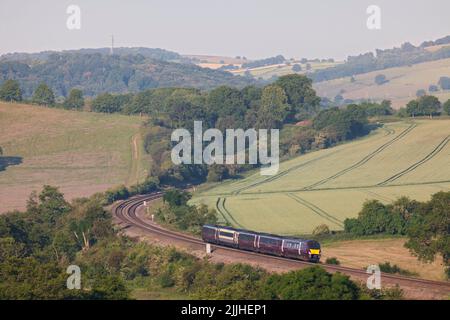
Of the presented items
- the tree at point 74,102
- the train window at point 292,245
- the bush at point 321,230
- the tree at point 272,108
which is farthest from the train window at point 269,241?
the tree at point 74,102

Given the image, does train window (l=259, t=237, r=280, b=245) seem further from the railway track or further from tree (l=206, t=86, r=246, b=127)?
tree (l=206, t=86, r=246, b=127)

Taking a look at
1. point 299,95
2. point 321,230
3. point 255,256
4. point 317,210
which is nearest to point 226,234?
point 255,256

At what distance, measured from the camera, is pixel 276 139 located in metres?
134

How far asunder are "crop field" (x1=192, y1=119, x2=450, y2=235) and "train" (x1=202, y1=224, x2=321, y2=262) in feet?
31.4

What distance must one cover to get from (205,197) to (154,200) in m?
5.50

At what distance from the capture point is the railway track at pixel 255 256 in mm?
45844

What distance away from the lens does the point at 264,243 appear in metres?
57.7

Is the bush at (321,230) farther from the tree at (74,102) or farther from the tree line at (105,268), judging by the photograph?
the tree at (74,102)

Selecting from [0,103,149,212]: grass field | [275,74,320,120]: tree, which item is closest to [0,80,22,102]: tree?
[0,103,149,212]: grass field

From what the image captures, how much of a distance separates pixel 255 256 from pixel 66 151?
73.2m

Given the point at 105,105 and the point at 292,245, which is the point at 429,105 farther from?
the point at 292,245

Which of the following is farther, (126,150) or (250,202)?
(126,150)

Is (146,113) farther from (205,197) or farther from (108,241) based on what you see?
(108,241)

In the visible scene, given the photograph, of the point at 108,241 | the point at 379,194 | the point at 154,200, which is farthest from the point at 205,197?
the point at 108,241
